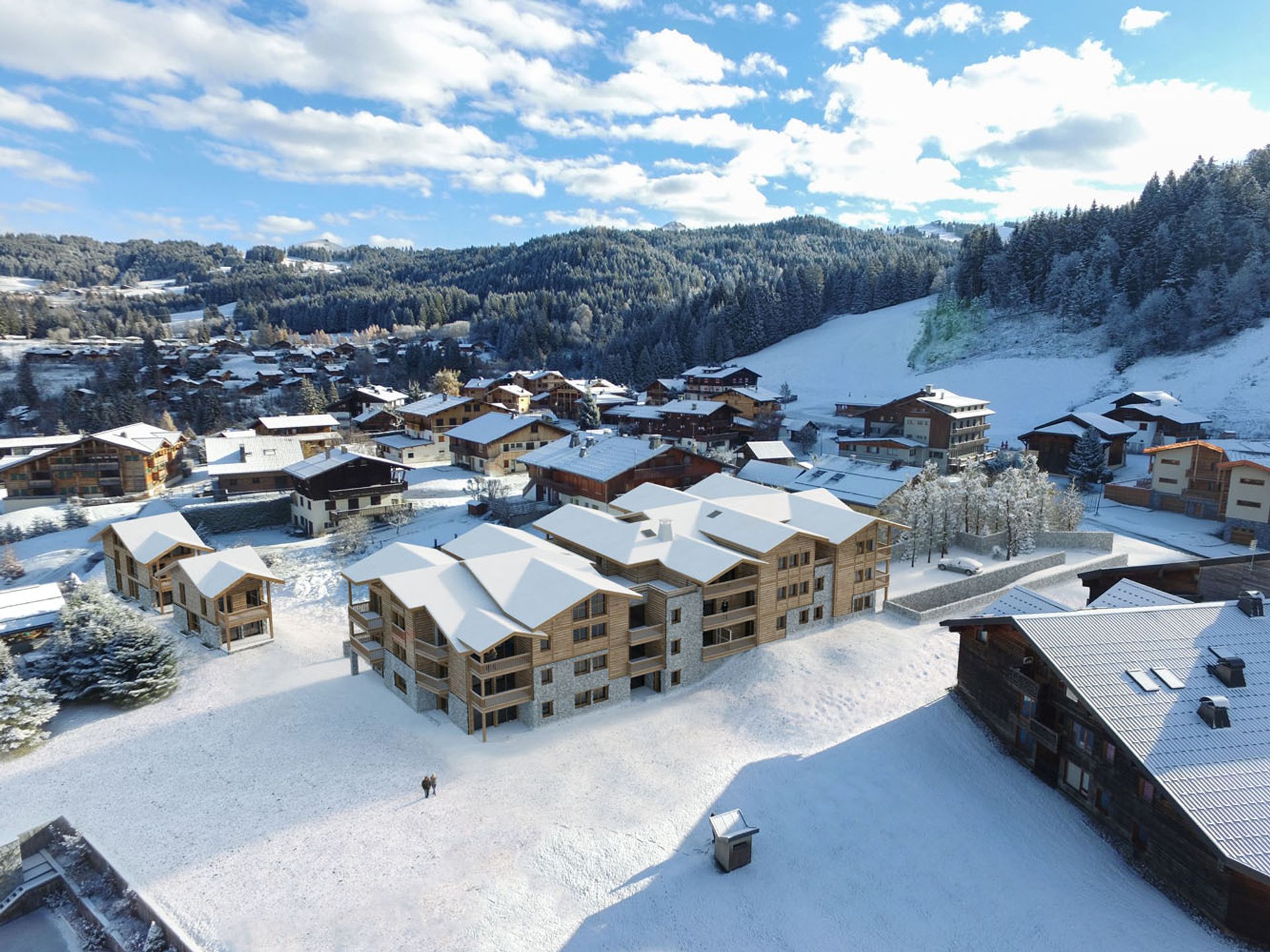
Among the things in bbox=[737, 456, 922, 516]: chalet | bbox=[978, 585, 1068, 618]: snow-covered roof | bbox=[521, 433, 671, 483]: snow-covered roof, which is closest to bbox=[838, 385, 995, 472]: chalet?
bbox=[737, 456, 922, 516]: chalet

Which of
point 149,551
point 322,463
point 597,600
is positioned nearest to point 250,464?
point 322,463

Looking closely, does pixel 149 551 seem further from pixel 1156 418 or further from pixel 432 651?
pixel 1156 418

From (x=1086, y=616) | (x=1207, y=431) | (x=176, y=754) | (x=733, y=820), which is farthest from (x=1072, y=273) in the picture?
(x=176, y=754)

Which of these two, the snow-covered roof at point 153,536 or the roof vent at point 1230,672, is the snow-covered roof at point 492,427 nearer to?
the snow-covered roof at point 153,536

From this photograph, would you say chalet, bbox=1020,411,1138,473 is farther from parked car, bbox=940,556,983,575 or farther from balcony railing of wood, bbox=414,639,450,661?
balcony railing of wood, bbox=414,639,450,661

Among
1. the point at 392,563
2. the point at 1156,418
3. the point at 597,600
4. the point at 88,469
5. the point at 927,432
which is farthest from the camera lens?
the point at 927,432

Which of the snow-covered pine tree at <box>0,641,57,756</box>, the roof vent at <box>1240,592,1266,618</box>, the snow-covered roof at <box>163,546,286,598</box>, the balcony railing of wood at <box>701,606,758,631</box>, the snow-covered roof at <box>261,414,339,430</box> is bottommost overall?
the snow-covered pine tree at <box>0,641,57,756</box>
